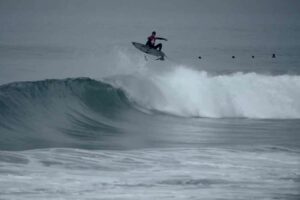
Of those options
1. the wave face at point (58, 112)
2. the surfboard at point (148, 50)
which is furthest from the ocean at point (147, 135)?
the surfboard at point (148, 50)

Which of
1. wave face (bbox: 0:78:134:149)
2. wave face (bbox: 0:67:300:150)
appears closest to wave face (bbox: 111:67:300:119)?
wave face (bbox: 0:67:300:150)

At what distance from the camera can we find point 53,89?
1258 inches

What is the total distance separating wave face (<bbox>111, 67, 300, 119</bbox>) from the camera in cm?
3369

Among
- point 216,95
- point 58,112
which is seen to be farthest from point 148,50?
point 58,112

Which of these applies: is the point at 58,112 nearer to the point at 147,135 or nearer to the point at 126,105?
the point at 147,135

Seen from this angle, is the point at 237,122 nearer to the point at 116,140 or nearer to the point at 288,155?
the point at 116,140

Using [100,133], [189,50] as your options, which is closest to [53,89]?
[100,133]

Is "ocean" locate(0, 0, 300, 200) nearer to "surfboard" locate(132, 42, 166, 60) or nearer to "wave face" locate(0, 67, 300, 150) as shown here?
"wave face" locate(0, 67, 300, 150)

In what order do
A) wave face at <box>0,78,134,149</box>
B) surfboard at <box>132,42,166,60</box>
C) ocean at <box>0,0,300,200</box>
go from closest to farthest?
1. ocean at <box>0,0,300,200</box>
2. wave face at <box>0,78,134,149</box>
3. surfboard at <box>132,42,166,60</box>

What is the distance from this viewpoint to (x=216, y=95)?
36.2 metres

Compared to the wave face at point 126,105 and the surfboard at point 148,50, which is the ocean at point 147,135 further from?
the surfboard at point 148,50

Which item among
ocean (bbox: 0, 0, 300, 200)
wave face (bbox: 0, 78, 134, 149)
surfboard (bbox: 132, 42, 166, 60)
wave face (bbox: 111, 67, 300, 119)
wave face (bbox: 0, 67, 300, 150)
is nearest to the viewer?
ocean (bbox: 0, 0, 300, 200)

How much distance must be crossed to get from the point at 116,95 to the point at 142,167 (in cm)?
1398

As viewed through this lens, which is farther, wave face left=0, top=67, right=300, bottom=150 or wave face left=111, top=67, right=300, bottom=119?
wave face left=111, top=67, right=300, bottom=119
